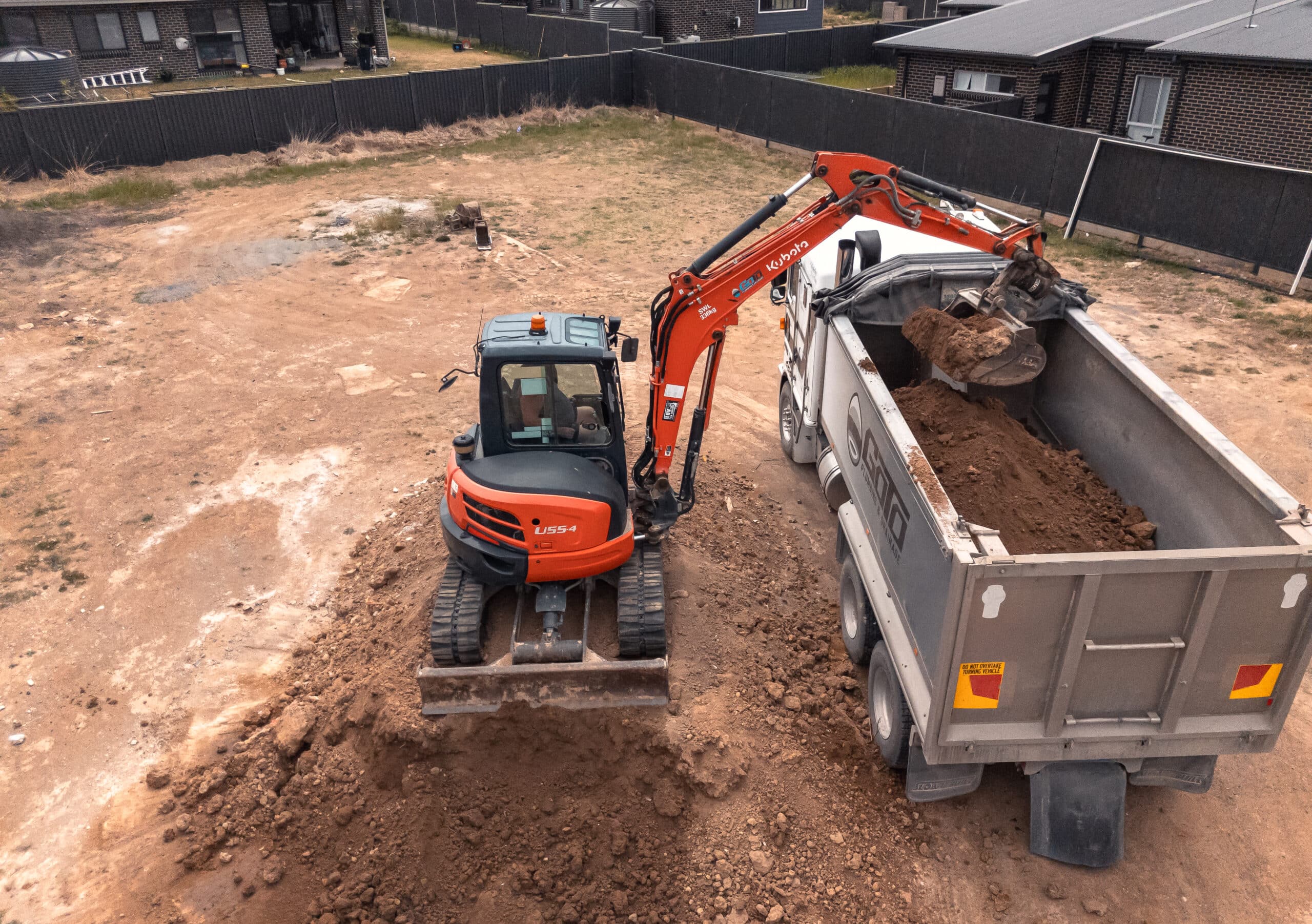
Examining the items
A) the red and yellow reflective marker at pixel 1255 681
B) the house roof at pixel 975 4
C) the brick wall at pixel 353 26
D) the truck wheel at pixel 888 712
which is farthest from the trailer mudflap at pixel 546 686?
the brick wall at pixel 353 26

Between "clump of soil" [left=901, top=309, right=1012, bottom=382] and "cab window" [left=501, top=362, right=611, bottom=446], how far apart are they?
2.75m

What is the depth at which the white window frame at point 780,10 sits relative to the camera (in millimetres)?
32031

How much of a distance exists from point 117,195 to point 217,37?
1383cm

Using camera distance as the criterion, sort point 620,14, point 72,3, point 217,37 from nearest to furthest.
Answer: point 72,3 → point 217,37 → point 620,14

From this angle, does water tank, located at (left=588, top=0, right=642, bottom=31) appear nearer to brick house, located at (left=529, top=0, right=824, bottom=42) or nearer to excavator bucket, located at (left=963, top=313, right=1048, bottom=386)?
brick house, located at (left=529, top=0, right=824, bottom=42)

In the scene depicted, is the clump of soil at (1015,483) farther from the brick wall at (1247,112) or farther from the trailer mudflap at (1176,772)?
the brick wall at (1247,112)

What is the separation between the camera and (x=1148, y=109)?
20188 mm

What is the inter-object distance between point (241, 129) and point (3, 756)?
1893 centimetres

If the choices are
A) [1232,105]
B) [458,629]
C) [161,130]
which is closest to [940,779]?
[458,629]

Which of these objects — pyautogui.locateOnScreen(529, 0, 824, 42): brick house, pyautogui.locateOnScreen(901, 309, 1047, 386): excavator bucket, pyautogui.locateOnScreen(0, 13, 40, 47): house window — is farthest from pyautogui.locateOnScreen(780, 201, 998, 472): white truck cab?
pyautogui.locateOnScreen(0, 13, 40, 47): house window

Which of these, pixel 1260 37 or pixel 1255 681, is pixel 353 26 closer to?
pixel 1260 37

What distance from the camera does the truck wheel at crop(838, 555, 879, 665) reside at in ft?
22.0

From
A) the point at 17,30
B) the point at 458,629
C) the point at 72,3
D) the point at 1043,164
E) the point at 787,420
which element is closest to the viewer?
the point at 458,629

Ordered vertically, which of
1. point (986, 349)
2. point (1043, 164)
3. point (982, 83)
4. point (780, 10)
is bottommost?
point (1043, 164)
